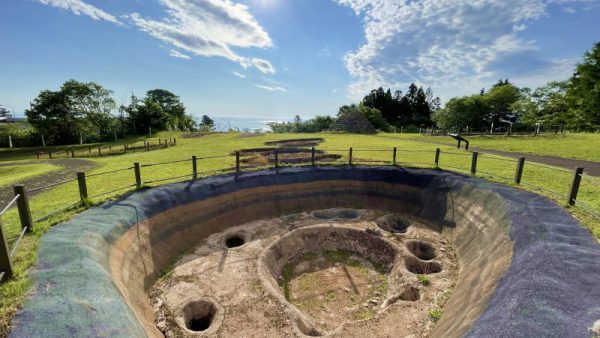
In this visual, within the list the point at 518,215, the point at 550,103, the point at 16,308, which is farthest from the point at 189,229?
the point at 550,103

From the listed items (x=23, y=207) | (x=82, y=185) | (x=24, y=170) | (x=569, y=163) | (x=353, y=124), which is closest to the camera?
(x=23, y=207)

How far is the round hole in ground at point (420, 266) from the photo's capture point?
1039 centimetres

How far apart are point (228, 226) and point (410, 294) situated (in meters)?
8.65

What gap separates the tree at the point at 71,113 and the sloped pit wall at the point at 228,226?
142 ft

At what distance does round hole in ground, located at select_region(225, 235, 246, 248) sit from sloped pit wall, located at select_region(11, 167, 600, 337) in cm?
86

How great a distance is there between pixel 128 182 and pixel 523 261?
17.3 metres

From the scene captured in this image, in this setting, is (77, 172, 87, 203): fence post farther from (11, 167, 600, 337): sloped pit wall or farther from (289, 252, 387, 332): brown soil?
(289, 252, 387, 332): brown soil

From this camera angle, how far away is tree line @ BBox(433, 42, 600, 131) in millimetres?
28625

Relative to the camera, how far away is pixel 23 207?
736cm

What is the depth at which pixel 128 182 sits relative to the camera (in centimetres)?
1490

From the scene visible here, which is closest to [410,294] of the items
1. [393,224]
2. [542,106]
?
[393,224]

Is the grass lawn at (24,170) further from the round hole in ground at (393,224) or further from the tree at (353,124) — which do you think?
the tree at (353,124)

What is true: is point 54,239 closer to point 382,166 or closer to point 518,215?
point 518,215

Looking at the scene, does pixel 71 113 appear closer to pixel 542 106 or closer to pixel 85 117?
pixel 85 117
